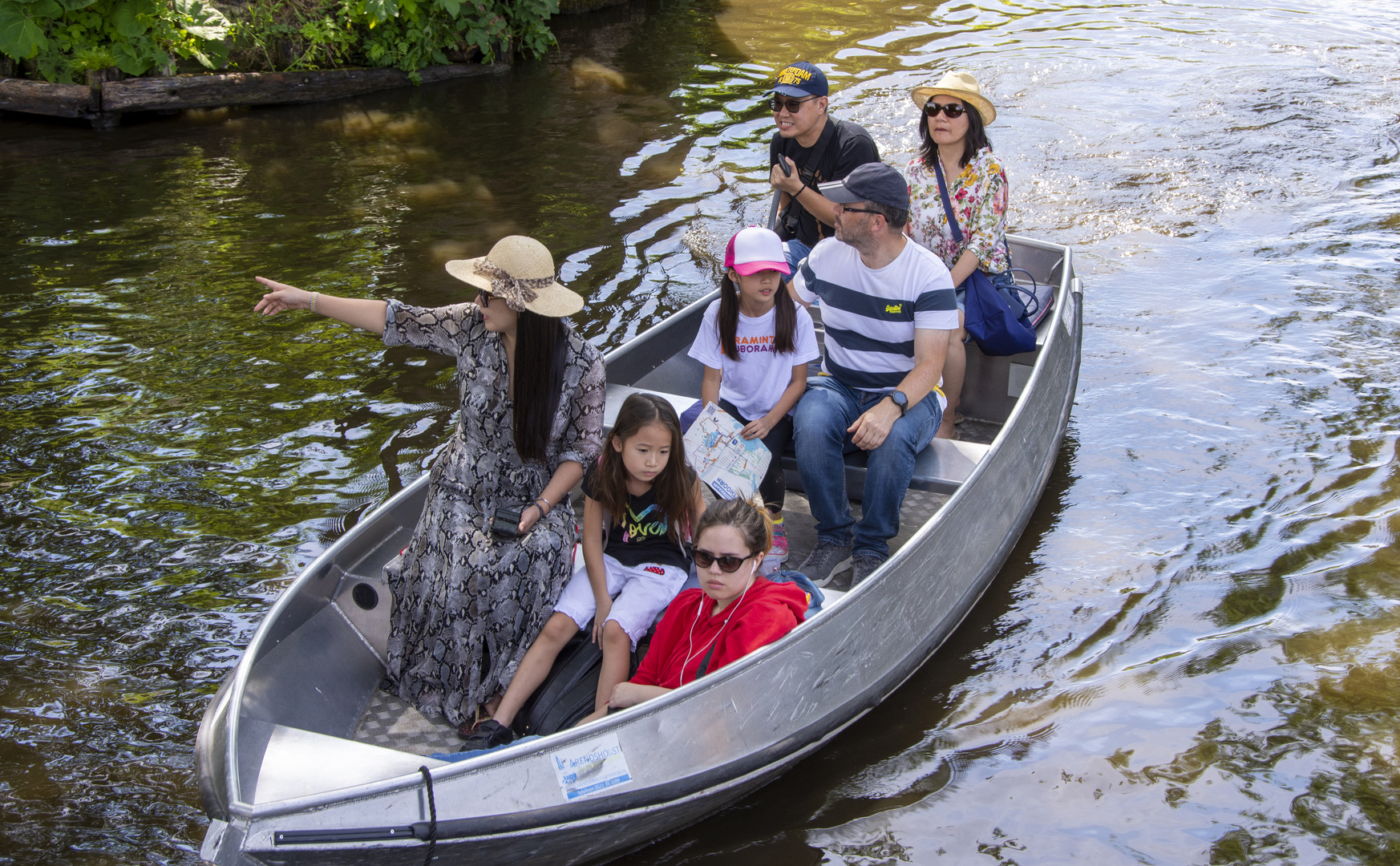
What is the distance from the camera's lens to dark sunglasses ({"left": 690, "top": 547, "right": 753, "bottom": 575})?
3.41 meters

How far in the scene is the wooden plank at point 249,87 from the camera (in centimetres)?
1084

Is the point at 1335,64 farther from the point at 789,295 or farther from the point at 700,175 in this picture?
the point at 789,295

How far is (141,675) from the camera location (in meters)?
4.39

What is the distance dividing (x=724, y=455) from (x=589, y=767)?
1547mm

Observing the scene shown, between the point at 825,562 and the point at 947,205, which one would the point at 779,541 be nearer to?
the point at 825,562

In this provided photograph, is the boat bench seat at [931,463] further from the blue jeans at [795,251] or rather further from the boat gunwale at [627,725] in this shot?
the blue jeans at [795,251]

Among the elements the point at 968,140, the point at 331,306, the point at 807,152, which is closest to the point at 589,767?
the point at 331,306

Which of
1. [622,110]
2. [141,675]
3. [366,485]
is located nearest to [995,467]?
[366,485]

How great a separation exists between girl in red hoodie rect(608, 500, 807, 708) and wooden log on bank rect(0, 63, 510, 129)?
9664mm

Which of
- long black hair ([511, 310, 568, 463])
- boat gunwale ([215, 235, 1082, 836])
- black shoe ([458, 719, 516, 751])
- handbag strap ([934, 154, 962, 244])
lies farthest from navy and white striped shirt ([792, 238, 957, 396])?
black shoe ([458, 719, 516, 751])

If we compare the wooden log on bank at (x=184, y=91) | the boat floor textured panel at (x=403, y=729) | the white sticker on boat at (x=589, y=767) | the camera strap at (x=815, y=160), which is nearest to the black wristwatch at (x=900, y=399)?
the camera strap at (x=815, y=160)

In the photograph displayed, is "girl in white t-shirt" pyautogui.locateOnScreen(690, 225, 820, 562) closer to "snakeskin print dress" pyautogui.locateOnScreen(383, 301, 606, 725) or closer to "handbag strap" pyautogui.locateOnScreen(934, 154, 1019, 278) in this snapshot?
"snakeskin print dress" pyautogui.locateOnScreen(383, 301, 606, 725)

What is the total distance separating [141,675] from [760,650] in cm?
255

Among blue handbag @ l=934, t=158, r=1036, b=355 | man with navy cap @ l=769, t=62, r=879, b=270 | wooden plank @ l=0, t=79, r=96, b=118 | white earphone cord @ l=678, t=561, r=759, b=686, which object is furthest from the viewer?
wooden plank @ l=0, t=79, r=96, b=118
